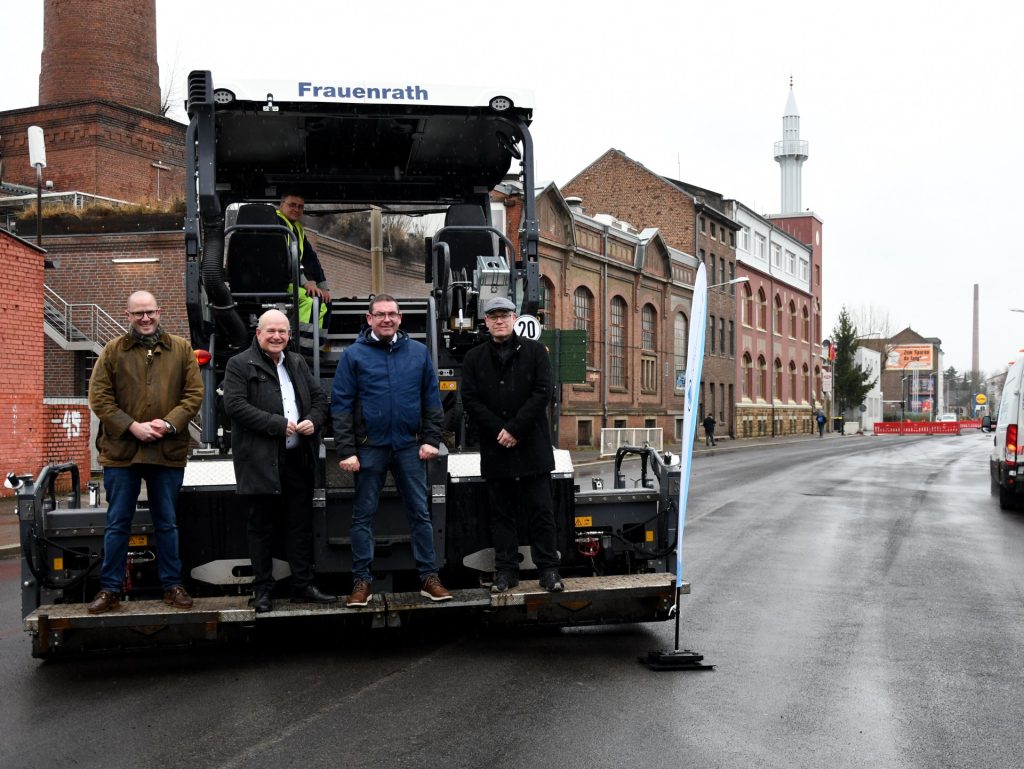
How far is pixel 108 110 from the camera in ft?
126

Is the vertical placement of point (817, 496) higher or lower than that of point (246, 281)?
lower

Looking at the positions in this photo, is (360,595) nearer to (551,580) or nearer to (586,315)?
(551,580)

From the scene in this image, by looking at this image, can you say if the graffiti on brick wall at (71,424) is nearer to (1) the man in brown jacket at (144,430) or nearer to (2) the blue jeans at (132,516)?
(1) the man in brown jacket at (144,430)

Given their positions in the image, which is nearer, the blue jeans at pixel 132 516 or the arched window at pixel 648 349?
the blue jeans at pixel 132 516

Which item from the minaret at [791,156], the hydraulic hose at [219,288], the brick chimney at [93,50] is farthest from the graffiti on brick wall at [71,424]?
the minaret at [791,156]

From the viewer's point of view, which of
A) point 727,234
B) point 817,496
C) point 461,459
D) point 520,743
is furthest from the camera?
point 727,234

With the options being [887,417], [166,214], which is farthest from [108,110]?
[887,417]

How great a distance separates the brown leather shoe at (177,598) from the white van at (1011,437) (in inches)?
568

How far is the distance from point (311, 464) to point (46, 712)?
1.97 m

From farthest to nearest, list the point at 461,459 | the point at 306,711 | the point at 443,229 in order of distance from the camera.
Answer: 1. the point at 443,229
2. the point at 461,459
3. the point at 306,711

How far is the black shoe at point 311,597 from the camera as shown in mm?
6617

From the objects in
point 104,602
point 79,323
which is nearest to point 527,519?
point 104,602

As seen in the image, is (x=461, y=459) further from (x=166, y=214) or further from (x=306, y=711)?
(x=166, y=214)

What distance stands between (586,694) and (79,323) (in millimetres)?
24718
